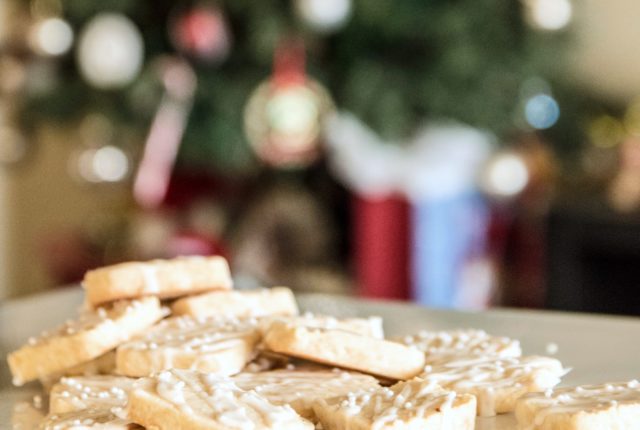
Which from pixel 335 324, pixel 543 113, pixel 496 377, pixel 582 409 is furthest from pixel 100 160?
pixel 582 409

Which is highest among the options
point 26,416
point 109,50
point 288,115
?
point 109,50

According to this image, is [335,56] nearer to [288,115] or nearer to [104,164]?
[288,115]

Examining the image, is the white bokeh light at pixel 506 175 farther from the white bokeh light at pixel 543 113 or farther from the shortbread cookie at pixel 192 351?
the shortbread cookie at pixel 192 351

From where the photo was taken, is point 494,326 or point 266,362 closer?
point 266,362

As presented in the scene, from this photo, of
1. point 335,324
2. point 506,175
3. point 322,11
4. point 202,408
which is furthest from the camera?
point 506,175

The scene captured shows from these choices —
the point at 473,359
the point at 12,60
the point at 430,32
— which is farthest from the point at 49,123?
the point at 473,359

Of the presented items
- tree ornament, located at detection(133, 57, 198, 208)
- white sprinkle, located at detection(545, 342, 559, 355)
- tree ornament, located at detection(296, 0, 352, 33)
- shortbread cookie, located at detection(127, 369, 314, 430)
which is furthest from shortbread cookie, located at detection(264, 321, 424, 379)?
tree ornament, located at detection(133, 57, 198, 208)

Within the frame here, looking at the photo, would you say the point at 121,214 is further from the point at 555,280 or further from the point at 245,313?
the point at 245,313
